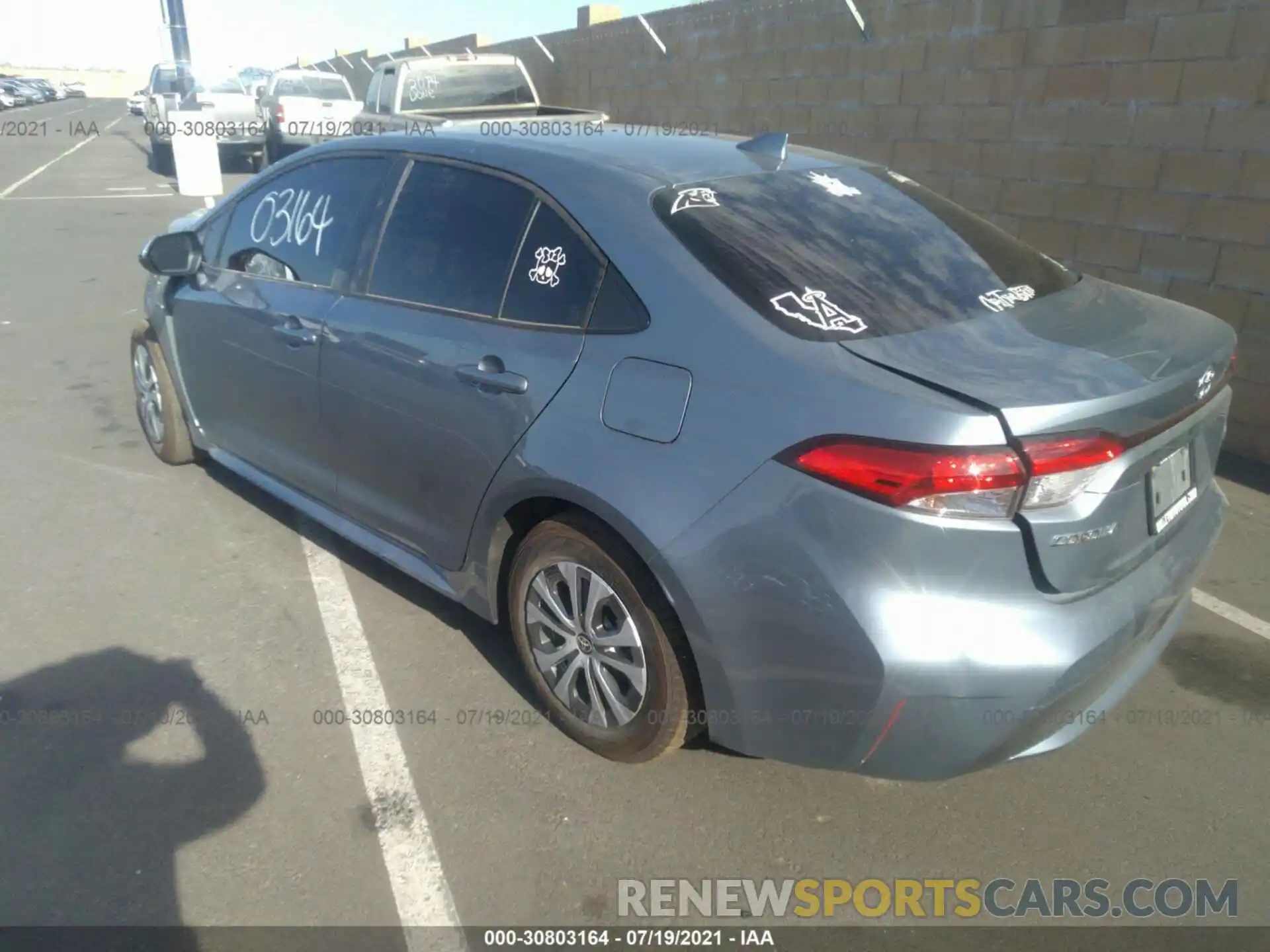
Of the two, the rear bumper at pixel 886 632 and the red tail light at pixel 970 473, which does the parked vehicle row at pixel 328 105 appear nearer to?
the rear bumper at pixel 886 632

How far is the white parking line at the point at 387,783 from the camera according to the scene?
2.46 m

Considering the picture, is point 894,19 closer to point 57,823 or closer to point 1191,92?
point 1191,92

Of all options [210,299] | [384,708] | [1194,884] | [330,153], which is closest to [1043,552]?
[1194,884]

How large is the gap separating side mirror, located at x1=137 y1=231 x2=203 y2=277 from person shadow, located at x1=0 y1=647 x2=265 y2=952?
1.73 meters

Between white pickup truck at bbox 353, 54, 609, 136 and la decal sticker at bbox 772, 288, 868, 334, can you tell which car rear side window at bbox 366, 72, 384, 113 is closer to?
white pickup truck at bbox 353, 54, 609, 136

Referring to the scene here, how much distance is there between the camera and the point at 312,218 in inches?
148

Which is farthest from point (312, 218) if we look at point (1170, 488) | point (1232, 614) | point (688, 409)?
point (1232, 614)

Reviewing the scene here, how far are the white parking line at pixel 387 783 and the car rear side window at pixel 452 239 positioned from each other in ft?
4.09

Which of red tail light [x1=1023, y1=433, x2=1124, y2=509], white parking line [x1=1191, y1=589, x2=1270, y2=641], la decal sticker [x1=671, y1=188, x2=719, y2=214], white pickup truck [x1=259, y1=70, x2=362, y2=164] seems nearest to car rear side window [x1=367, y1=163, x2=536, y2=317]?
la decal sticker [x1=671, y1=188, x2=719, y2=214]

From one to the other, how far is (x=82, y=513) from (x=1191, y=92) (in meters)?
6.08

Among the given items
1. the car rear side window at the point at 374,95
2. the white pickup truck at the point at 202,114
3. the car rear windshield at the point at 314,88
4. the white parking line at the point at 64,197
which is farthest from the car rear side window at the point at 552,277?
the car rear windshield at the point at 314,88

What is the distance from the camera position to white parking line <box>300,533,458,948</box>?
246cm

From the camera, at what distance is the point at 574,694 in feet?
9.75

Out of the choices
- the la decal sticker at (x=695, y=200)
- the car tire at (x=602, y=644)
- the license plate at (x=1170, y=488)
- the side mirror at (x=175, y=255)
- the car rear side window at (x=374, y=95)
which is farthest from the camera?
Result: the car rear side window at (x=374, y=95)
